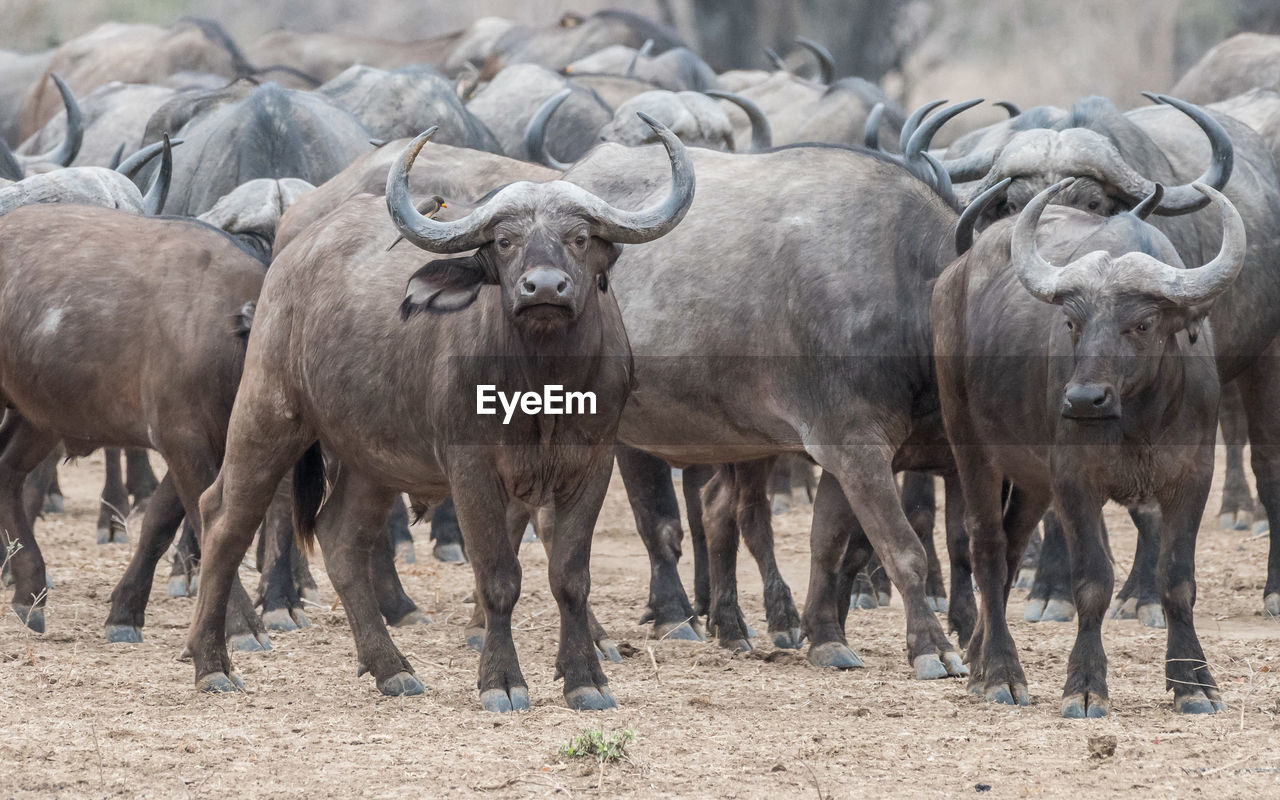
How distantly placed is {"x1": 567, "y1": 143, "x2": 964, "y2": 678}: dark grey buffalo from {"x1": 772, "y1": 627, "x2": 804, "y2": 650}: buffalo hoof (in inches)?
2.4

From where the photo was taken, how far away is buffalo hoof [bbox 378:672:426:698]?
20.8 feet

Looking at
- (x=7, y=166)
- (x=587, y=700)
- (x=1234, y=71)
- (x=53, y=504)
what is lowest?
(x=53, y=504)

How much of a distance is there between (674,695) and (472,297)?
1646 mm

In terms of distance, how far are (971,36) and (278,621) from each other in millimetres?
22759

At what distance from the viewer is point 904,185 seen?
285 inches

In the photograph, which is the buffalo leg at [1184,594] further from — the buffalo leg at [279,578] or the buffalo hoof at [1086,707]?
the buffalo leg at [279,578]

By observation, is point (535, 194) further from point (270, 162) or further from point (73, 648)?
point (270, 162)

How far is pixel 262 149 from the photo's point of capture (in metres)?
10.7

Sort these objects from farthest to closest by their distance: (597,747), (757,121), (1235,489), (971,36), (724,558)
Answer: (971,36) < (757,121) < (1235,489) < (724,558) < (597,747)

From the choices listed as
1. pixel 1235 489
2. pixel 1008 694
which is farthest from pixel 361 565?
pixel 1235 489

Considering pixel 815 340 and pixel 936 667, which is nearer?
pixel 936 667

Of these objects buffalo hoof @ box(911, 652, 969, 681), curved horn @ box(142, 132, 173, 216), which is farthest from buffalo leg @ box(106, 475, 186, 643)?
buffalo hoof @ box(911, 652, 969, 681)

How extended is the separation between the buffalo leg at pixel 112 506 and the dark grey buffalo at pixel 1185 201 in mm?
5445

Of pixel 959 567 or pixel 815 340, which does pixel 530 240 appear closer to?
pixel 815 340
